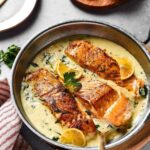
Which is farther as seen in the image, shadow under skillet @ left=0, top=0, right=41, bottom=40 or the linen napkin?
shadow under skillet @ left=0, top=0, right=41, bottom=40

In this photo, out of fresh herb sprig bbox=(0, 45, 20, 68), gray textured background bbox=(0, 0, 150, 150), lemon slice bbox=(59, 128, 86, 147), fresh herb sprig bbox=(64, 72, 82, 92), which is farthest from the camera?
gray textured background bbox=(0, 0, 150, 150)

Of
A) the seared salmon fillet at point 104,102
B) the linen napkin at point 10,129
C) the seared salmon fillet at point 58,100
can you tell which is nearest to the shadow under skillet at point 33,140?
the linen napkin at point 10,129

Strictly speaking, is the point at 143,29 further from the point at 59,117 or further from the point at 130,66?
the point at 59,117

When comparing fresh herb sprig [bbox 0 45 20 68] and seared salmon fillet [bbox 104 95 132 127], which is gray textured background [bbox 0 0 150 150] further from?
seared salmon fillet [bbox 104 95 132 127]

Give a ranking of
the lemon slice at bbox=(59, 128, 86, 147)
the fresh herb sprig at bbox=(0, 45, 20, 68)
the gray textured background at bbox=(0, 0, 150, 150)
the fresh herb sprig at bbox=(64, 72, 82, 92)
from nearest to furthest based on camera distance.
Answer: the lemon slice at bbox=(59, 128, 86, 147), the fresh herb sprig at bbox=(64, 72, 82, 92), the fresh herb sprig at bbox=(0, 45, 20, 68), the gray textured background at bbox=(0, 0, 150, 150)

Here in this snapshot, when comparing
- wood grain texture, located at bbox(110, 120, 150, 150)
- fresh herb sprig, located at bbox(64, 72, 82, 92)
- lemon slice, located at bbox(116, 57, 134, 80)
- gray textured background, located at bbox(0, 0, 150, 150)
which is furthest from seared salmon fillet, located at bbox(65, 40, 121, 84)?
gray textured background, located at bbox(0, 0, 150, 150)

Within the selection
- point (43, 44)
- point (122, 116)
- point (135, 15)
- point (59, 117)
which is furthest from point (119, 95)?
point (135, 15)
